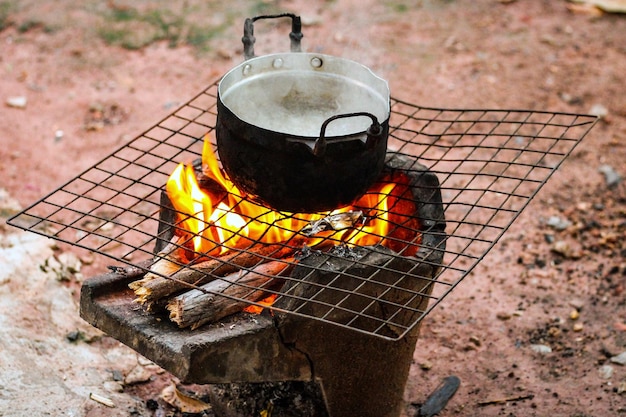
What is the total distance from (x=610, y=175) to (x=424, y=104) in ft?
4.90

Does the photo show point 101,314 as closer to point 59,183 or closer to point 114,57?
point 59,183

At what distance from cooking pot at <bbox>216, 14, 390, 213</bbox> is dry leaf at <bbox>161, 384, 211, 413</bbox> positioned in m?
1.25

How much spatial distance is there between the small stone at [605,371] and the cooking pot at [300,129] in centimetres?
181

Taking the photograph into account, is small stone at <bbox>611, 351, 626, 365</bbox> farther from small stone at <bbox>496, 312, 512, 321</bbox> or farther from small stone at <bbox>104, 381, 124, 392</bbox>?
small stone at <bbox>104, 381, 124, 392</bbox>

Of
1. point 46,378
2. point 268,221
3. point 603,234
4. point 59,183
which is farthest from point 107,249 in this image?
point 603,234

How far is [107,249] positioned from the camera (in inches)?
185

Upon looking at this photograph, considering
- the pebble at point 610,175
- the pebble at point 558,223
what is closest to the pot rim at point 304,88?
the pebble at point 558,223

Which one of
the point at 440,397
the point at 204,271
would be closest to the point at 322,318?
the point at 204,271

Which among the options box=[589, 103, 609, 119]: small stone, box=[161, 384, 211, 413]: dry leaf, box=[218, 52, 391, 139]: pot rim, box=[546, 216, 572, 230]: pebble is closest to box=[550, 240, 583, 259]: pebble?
box=[546, 216, 572, 230]: pebble

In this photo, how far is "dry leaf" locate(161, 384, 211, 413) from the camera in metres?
3.54

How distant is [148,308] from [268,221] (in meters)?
0.63

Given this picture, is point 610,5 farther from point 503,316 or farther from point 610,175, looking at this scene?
point 503,316

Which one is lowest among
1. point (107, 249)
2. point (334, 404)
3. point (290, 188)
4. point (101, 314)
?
point (107, 249)

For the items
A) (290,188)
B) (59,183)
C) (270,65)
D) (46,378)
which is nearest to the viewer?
(290,188)
